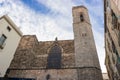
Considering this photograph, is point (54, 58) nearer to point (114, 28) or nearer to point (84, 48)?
point (84, 48)

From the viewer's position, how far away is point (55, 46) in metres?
18.8

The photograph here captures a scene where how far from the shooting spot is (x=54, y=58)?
17.6m

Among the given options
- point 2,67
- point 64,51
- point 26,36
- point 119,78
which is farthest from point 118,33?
point 26,36

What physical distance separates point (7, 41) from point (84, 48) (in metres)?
7.83

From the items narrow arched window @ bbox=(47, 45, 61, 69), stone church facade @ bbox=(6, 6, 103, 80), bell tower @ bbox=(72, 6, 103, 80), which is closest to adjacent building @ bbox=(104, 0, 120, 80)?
bell tower @ bbox=(72, 6, 103, 80)

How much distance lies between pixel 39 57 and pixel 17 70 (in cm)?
268

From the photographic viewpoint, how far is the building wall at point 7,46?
16062 mm

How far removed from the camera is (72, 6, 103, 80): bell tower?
592 inches

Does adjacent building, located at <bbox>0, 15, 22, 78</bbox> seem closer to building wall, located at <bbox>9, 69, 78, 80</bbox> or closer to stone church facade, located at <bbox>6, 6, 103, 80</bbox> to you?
stone church facade, located at <bbox>6, 6, 103, 80</bbox>

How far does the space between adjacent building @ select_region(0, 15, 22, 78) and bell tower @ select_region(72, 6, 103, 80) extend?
664 centimetres

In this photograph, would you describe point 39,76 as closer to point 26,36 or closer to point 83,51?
point 83,51

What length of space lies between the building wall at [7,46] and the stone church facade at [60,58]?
548mm

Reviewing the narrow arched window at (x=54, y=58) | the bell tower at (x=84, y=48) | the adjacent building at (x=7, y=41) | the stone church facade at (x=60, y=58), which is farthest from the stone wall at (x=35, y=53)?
the bell tower at (x=84, y=48)

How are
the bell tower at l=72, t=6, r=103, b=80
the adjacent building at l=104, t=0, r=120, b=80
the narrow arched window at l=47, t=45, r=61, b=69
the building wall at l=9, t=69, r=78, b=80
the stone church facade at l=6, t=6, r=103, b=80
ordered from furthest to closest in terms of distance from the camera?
the narrow arched window at l=47, t=45, r=61, b=69 → the stone church facade at l=6, t=6, r=103, b=80 → the building wall at l=9, t=69, r=78, b=80 → the bell tower at l=72, t=6, r=103, b=80 → the adjacent building at l=104, t=0, r=120, b=80
